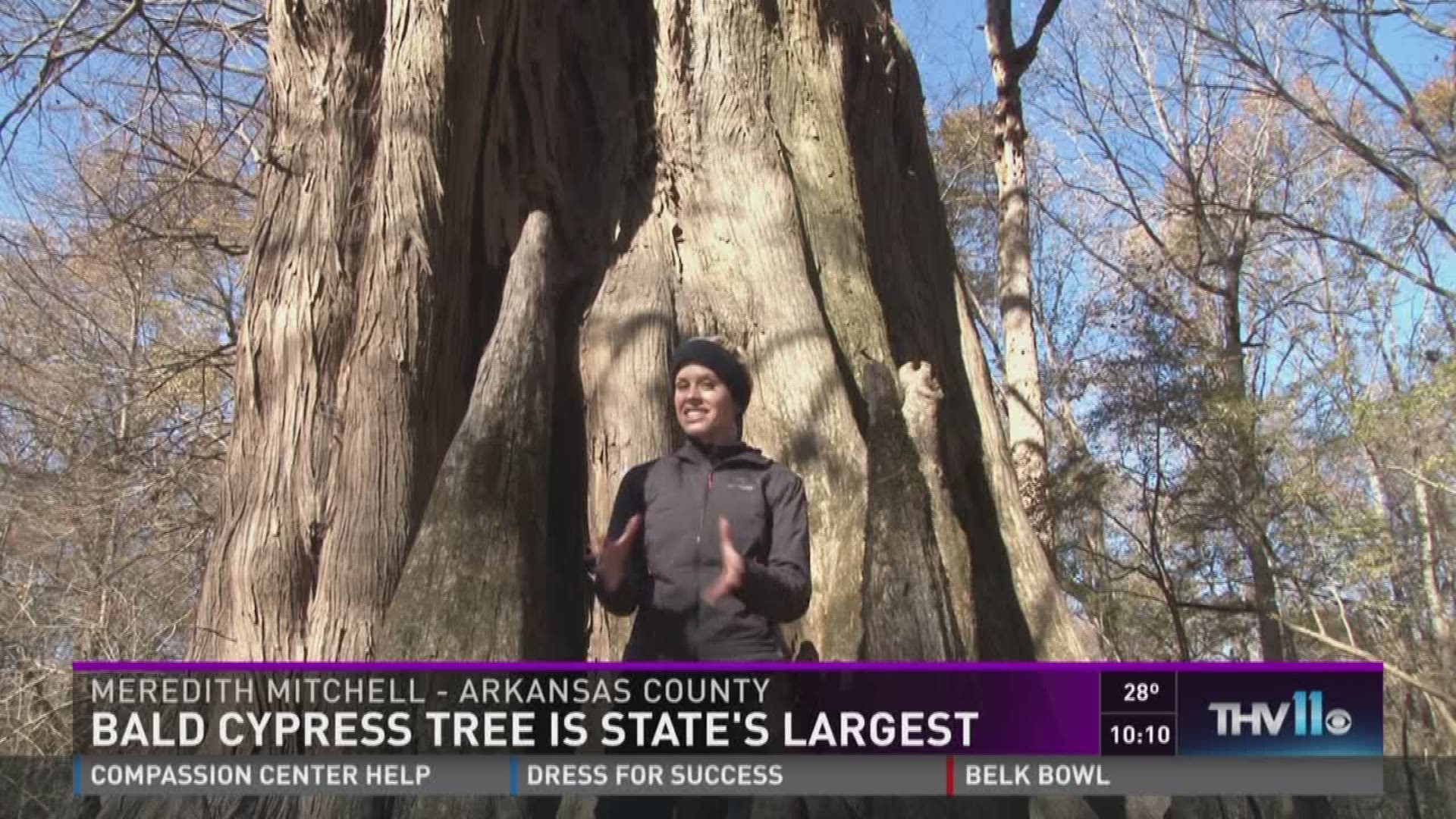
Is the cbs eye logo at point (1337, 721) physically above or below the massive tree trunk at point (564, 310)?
below

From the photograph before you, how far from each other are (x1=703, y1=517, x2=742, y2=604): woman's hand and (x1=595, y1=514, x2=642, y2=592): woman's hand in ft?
0.88

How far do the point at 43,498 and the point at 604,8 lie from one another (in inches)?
456

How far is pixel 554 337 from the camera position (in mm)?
4961

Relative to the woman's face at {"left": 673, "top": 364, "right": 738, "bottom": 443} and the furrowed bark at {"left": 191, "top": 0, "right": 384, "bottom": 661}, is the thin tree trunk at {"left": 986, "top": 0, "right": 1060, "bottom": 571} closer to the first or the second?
the furrowed bark at {"left": 191, "top": 0, "right": 384, "bottom": 661}

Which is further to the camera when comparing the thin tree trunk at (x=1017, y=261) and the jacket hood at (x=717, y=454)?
the thin tree trunk at (x=1017, y=261)

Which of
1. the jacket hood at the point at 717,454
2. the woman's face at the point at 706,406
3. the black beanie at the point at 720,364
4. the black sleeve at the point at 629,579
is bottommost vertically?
the black sleeve at the point at 629,579

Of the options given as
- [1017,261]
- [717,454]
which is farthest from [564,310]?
[1017,261]

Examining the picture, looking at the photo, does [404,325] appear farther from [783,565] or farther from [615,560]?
[783,565]

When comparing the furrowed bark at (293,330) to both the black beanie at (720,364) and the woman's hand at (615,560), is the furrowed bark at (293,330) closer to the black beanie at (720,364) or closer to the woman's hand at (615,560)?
the woman's hand at (615,560)

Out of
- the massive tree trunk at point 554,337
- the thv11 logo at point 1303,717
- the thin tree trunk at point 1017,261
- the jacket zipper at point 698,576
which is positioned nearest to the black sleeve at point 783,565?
the jacket zipper at point 698,576

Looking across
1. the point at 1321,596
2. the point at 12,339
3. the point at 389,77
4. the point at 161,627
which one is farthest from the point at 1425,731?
the point at 12,339

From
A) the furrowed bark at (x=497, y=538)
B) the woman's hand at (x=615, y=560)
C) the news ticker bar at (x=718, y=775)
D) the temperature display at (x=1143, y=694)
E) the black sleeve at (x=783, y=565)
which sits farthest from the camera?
the temperature display at (x=1143, y=694)

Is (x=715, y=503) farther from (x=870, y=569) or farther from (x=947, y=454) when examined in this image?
(x=947, y=454)

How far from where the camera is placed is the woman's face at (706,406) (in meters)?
3.70
